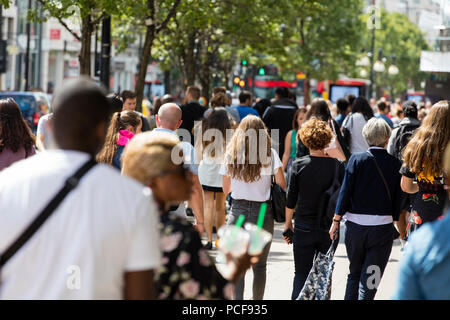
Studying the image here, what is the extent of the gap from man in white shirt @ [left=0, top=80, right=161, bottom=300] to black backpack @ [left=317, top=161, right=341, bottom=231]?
14.1 feet

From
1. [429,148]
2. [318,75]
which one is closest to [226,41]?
[318,75]

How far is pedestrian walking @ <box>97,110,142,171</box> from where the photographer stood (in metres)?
7.33

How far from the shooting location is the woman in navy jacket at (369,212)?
7137mm

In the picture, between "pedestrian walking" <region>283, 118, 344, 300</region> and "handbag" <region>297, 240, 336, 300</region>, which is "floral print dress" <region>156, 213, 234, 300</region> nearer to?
"handbag" <region>297, 240, 336, 300</region>

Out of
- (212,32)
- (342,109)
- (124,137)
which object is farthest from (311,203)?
(212,32)

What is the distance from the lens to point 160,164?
3.70 metres

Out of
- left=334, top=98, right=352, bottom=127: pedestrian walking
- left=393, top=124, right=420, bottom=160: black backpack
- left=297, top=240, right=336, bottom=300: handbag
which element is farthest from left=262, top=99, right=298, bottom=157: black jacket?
left=297, top=240, right=336, bottom=300: handbag

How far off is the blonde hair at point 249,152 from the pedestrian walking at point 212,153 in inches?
110

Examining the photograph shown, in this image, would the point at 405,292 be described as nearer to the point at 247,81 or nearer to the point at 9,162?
the point at 9,162

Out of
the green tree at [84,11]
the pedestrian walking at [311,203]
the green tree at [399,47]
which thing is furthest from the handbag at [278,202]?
the green tree at [399,47]

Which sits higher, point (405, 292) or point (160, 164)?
point (160, 164)

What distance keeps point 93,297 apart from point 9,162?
4818mm

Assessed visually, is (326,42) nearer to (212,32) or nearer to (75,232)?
(212,32)
